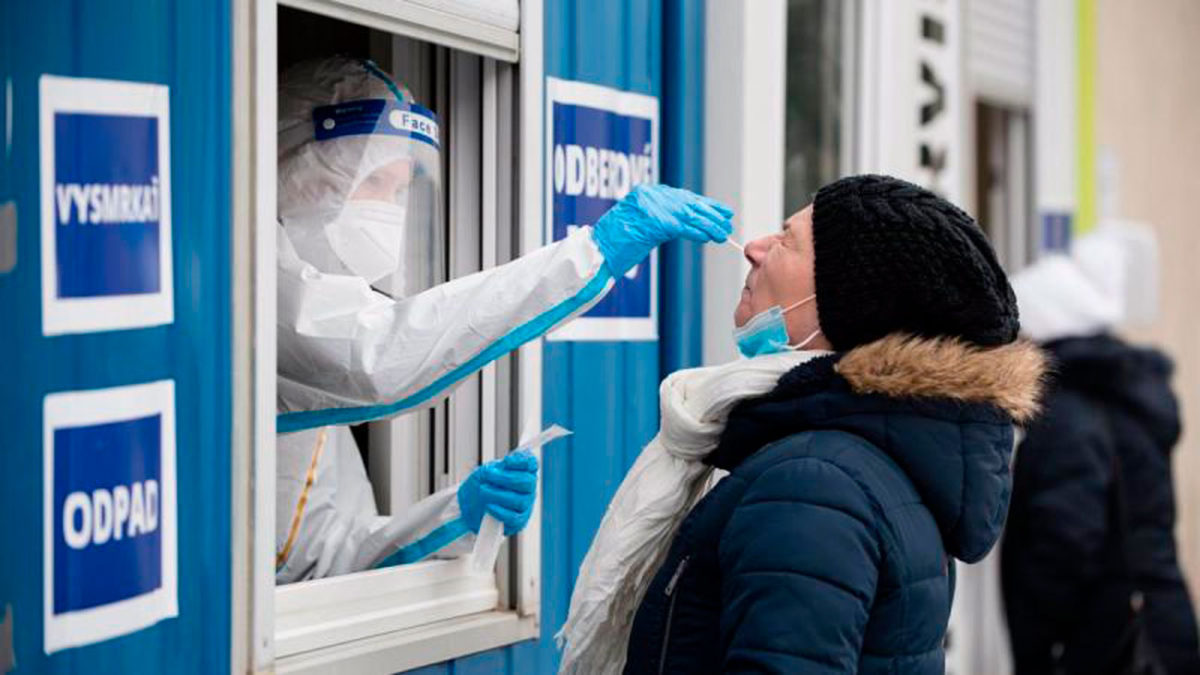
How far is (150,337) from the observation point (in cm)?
260

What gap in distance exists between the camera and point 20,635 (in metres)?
2.45

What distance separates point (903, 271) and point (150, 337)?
3.92 ft

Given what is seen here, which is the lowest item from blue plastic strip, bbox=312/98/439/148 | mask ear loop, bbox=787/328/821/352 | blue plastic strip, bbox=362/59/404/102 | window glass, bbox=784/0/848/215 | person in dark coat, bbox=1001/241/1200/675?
person in dark coat, bbox=1001/241/1200/675

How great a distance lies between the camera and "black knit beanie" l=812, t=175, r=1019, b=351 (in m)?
2.45

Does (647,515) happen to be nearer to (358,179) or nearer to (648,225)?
(648,225)

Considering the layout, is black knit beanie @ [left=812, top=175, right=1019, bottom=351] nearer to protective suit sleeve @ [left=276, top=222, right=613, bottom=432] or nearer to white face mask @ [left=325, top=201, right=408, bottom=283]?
protective suit sleeve @ [left=276, top=222, right=613, bottom=432]

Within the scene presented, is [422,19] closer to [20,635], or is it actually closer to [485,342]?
[485,342]

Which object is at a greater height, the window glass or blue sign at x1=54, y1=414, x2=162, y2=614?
the window glass

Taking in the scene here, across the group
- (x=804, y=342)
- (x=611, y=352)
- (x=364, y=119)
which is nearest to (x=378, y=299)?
(x=364, y=119)

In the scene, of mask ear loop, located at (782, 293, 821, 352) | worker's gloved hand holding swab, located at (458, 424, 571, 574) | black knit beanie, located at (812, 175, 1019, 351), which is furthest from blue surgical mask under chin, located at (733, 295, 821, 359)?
worker's gloved hand holding swab, located at (458, 424, 571, 574)

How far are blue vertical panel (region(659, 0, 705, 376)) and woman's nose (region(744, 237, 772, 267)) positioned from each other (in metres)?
1.41

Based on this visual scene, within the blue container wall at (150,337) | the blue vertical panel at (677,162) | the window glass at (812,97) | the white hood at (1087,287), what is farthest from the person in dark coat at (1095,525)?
the blue container wall at (150,337)

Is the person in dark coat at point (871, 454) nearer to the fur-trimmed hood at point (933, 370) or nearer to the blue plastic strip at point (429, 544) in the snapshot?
the fur-trimmed hood at point (933, 370)

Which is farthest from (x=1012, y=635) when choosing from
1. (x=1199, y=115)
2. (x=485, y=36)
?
(x=1199, y=115)
